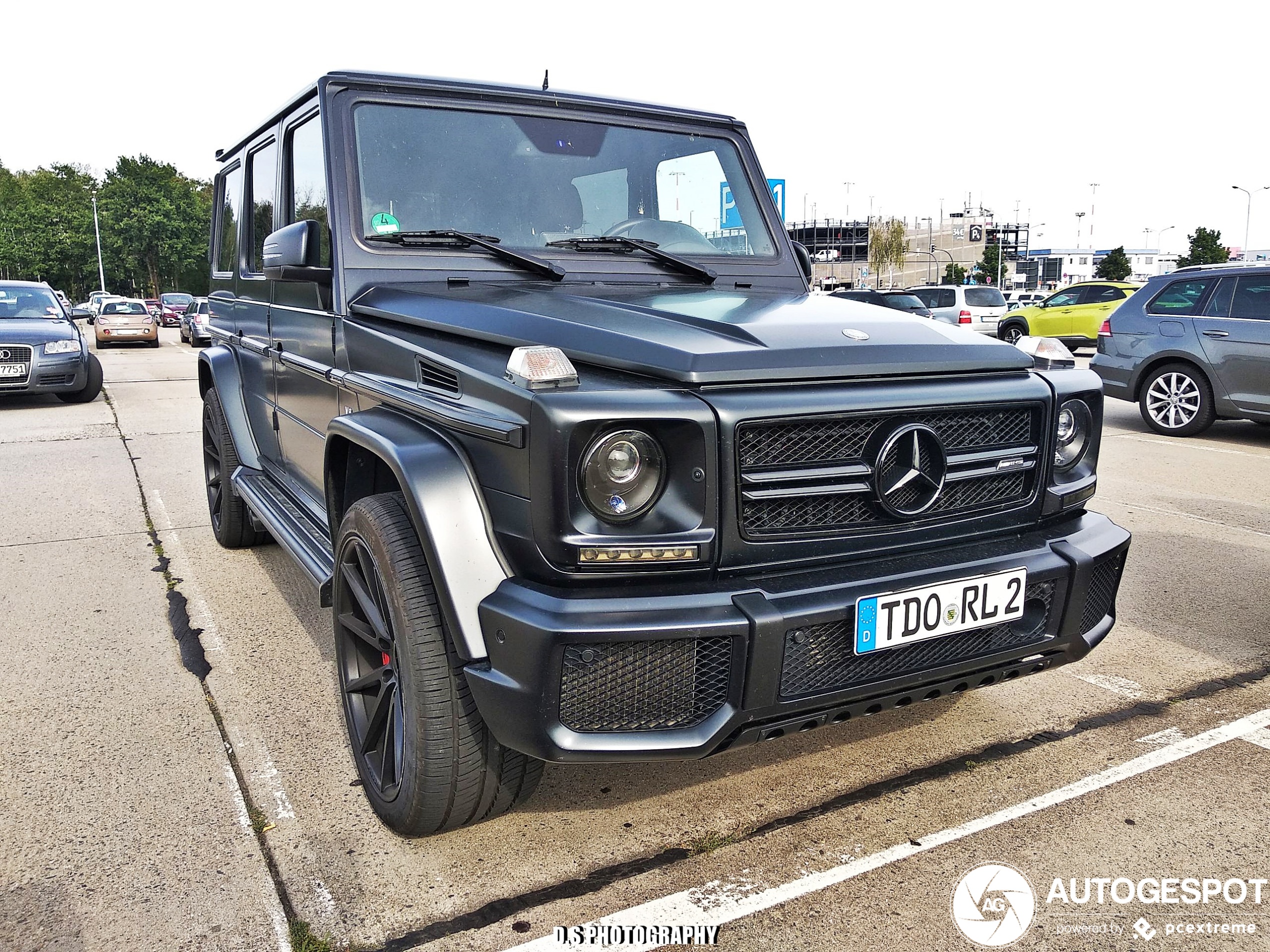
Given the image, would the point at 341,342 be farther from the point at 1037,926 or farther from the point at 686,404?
the point at 1037,926

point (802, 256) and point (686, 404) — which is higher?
point (802, 256)

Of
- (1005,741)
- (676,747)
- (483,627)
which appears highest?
(483,627)

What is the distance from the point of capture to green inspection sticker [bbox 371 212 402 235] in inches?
125

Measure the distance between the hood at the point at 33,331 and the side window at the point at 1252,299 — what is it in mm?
13093

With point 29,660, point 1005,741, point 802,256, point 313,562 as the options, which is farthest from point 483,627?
point 29,660

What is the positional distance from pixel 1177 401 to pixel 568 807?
8968mm

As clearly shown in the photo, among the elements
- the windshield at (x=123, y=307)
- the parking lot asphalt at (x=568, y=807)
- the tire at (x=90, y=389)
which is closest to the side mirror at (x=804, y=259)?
the parking lot asphalt at (x=568, y=807)

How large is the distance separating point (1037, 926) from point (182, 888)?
202 cm

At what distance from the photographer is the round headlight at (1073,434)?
280 centimetres

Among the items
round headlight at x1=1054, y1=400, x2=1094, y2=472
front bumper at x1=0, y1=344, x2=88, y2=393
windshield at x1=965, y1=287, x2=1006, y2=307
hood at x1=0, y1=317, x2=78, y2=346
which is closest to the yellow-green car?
windshield at x1=965, y1=287, x2=1006, y2=307

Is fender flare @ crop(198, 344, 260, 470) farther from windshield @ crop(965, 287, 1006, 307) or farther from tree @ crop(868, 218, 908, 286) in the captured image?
tree @ crop(868, 218, 908, 286)

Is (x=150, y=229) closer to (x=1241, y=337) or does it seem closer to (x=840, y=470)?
(x=1241, y=337)

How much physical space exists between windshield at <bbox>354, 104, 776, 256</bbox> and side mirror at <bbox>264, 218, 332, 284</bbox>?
0.19 meters

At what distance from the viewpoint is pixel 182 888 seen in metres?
2.42
